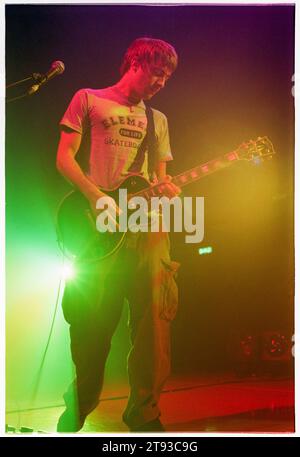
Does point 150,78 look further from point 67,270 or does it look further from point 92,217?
point 67,270

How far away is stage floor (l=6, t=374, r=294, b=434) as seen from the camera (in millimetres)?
3150

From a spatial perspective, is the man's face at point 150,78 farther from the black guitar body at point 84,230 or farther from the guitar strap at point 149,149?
the black guitar body at point 84,230

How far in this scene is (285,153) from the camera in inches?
128

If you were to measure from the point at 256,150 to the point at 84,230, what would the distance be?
1082 millimetres

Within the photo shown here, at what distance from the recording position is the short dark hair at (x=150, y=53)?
3291mm

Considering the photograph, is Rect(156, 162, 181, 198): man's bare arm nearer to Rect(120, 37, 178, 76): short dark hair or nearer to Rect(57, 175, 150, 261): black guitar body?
Rect(57, 175, 150, 261): black guitar body

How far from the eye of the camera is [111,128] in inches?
130

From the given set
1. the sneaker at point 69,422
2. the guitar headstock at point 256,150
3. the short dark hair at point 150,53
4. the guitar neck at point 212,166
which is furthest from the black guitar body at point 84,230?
the sneaker at point 69,422

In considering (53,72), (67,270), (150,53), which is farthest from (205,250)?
(53,72)

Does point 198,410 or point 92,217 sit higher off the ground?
point 92,217

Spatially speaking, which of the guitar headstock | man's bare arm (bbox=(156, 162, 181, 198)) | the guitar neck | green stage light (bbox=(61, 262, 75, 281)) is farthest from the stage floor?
the guitar headstock

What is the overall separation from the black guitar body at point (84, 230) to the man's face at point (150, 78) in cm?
53
